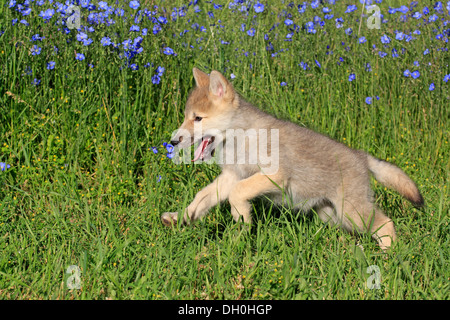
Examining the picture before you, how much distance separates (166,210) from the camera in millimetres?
3689

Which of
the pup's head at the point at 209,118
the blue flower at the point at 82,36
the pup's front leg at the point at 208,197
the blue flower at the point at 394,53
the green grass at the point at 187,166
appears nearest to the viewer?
the green grass at the point at 187,166

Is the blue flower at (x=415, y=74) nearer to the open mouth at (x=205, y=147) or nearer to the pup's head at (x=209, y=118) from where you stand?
the pup's head at (x=209, y=118)

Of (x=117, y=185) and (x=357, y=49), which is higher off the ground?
(x=357, y=49)

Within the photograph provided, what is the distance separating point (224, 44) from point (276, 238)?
2164 mm

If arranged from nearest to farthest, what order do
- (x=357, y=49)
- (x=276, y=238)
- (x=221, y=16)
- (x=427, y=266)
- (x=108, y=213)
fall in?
(x=427, y=266), (x=276, y=238), (x=108, y=213), (x=357, y=49), (x=221, y=16)

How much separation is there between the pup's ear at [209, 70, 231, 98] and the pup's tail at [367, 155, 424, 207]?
1.12 meters

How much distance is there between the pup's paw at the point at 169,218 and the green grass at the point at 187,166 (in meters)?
0.05

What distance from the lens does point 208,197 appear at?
3.62m

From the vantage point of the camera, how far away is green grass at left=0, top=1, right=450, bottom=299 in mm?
2869

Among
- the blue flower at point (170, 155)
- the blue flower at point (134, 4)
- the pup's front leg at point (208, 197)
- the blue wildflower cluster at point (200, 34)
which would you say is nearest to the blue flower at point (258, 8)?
the blue wildflower cluster at point (200, 34)

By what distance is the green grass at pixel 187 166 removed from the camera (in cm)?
287

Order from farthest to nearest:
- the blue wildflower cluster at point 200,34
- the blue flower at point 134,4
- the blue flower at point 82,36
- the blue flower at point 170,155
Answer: the blue flower at point 134,4 < the blue wildflower cluster at point 200,34 < the blue flower at point 82,36 < the blue flower at point 170,155

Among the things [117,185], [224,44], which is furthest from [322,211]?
[224,44]
